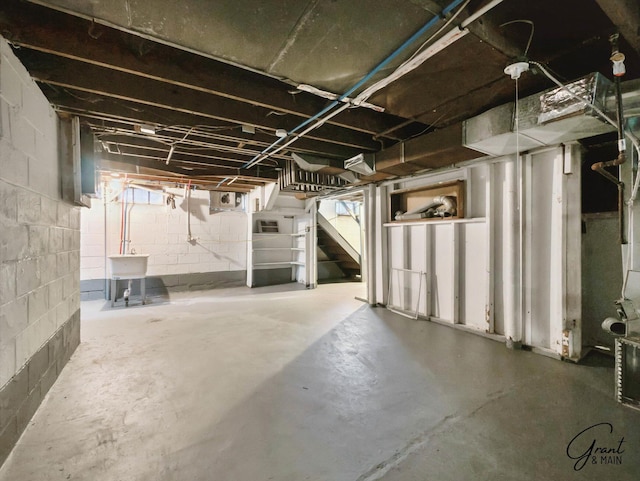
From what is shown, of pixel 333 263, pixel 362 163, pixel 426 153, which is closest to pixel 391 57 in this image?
pixel 426 153

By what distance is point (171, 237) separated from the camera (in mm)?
5605

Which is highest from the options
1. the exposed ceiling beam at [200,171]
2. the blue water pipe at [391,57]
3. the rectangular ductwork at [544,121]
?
the exposed ceiling beam at [200,171]

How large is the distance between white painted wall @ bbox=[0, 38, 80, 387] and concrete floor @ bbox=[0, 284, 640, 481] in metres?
0.52

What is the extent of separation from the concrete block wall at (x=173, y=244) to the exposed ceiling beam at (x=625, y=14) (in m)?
5.93

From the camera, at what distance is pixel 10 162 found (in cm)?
145

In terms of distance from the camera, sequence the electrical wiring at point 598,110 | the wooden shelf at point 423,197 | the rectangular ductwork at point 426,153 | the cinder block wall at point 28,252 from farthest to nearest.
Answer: the wooden shelf at point 423,197 → the rectangular ductwork at point 426,153 → the electrical wiring at point 598,110 → the cinder block wall at point 28,252

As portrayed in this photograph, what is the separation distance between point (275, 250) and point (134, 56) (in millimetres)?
5095

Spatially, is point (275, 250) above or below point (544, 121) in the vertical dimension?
below

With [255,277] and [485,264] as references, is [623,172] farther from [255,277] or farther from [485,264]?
[255,277]

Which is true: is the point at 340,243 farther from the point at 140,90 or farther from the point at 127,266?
the point at 140,90

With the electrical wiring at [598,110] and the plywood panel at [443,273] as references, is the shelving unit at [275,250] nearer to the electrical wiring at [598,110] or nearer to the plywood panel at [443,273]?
the plywood panel at [443,273]

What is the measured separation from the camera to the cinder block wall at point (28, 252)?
54.9 inches

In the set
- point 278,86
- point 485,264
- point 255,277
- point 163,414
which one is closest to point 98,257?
point 255,277

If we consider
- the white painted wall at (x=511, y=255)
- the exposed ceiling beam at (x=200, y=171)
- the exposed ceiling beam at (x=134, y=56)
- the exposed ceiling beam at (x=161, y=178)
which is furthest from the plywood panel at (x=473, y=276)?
the exposed ceiling beam at (x=161, y=178)
